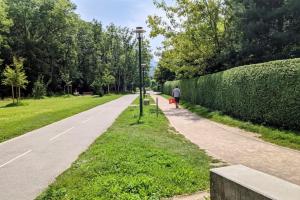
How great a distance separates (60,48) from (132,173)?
68.3m

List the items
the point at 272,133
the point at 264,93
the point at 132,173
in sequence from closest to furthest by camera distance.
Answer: the point at 132,173, the point at 272,133, the point at 264,93

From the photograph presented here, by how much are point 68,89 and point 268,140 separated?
225 ft

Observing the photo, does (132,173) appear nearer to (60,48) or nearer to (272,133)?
(272,133)

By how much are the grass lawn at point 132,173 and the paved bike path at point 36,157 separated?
0.44 m

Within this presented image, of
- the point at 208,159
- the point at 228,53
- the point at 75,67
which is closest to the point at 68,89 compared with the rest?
the point at 75,67

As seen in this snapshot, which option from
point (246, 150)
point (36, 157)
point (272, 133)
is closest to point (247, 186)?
point (246, 150)

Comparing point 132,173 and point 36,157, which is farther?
point 36,157

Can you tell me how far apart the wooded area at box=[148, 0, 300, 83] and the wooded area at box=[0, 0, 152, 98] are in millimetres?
30410

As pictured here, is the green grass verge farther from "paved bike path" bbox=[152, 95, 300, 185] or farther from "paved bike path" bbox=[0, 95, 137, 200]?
"paved bike path" bbox=[0, 95, 137, 200]

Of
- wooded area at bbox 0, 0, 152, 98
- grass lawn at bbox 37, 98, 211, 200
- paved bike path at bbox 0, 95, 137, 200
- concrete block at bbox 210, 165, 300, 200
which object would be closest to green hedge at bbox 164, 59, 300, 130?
grass lawn at bbox 37, 98, 211, 200

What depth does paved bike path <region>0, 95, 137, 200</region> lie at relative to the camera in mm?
7402

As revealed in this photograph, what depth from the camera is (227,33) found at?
93.1ft

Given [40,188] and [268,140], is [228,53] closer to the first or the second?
[268,140]

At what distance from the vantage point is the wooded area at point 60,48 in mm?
67188
